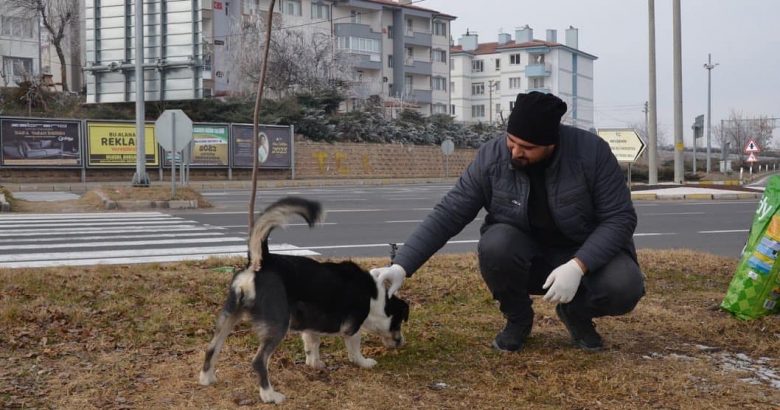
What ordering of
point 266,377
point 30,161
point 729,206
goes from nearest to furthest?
1. point 266,377
2. point 729,206
3. point 30,161

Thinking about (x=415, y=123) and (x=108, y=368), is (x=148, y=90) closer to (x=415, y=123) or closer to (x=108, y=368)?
(x=108, y=368)

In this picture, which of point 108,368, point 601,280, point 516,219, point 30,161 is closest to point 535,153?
point 516,219

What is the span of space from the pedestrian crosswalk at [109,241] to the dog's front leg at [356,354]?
4934mm

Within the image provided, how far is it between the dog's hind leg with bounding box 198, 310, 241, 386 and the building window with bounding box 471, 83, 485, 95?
3758 inches

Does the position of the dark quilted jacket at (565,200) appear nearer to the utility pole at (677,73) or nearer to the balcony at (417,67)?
the utility pole at (677,73)

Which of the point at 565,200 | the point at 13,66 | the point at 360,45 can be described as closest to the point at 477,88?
the point at 360,45

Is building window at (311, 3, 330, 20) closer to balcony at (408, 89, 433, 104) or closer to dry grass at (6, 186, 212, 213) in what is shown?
balcony at (408, 89, 433, 104)

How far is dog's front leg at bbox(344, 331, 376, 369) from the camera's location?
397 cm

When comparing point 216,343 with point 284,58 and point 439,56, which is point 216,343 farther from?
point 439,56

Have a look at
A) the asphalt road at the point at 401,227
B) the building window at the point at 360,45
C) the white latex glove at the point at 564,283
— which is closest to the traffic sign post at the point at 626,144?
the asphalt road at the point at 401,227

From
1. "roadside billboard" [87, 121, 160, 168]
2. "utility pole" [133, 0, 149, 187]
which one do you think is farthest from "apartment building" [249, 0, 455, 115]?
"utility pole" [133, 0, 149, 187]

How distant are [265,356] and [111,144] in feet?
95.6

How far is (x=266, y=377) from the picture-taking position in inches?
136

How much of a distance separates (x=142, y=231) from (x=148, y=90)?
10279mm
